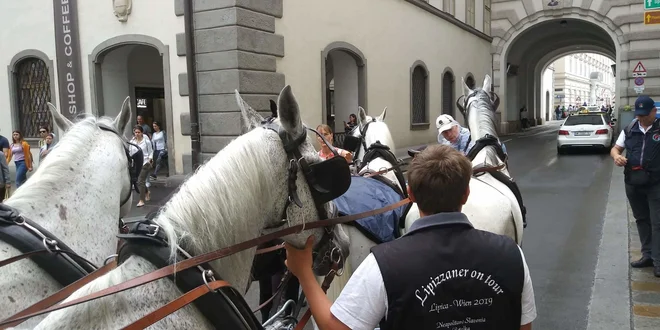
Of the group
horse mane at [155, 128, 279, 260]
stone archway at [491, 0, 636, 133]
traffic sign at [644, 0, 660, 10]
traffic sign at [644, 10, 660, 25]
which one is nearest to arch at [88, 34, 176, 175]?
traffic sign at [644, 0, 660, 10]

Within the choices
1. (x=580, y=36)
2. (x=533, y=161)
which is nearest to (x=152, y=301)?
(x=533, y=161)

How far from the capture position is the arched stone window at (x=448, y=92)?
67.0ft

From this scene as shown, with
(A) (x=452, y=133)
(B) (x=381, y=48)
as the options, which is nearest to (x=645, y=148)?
(A) (x=452, y=133)

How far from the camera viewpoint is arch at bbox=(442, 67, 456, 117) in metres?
20.4

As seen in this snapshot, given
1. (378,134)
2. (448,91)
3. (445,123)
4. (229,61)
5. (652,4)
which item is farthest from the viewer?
(448,91)

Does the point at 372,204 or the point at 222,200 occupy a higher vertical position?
the point at 222,200

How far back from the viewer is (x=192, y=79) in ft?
35.1

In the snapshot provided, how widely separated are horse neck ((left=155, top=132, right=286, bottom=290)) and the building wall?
9657 mm

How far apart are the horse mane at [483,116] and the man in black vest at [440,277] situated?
9.14ft

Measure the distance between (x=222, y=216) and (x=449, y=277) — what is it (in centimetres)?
73

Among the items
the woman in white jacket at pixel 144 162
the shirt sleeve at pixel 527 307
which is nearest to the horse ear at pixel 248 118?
the shirt sleeve at pixel 527 307

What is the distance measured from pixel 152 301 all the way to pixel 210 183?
397 mm

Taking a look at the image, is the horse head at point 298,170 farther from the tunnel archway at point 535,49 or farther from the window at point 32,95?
the tunnel archway at point 535,49

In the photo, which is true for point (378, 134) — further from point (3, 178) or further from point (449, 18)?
point (449, 18)
